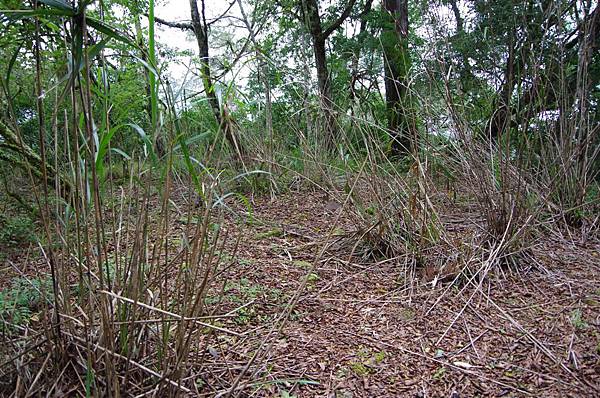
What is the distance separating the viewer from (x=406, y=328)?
142cm

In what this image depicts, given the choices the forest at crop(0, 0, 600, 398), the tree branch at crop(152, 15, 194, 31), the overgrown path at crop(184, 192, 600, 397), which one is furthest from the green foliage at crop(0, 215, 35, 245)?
the tree branch at crop(152, 15, 194, 31)

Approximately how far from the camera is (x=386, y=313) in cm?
151

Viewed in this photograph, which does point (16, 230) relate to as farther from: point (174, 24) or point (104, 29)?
point (174, 24)

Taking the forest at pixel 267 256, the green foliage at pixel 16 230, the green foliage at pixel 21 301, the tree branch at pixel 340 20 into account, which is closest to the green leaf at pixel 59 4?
the forest at pixel 267 256

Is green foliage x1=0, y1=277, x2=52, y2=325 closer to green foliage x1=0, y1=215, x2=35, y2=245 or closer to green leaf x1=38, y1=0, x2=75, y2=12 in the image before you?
green foliage x1=0, y1=215, x2=35, y2=245

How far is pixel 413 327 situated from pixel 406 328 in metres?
0.03

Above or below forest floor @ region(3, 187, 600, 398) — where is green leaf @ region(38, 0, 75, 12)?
above

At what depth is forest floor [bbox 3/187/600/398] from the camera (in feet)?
3.70

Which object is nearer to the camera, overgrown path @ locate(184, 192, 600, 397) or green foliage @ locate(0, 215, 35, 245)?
overgrown path @ locate(184, 192, 600, 397)

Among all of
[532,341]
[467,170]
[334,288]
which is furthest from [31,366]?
[467,170]

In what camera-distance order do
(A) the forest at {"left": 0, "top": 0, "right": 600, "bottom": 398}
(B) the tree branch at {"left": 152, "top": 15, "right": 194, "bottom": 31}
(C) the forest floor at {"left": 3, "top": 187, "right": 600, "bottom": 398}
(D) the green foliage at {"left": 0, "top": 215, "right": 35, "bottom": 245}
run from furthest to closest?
1. (B) the tree branch at {"left": 152, "top": 15, "right": 194, "bottom": 31}
2. (D) the green foliage at {"left": 0, "top": 215, "right": 35, "bottom": 245}
3. (C) the forest floor at {"left": 3, "top": 187, "right": 600, "bottom": 398}
4. (A) the forest at {"left": 0, "top": 0, "right": 600, "bottom": 398}

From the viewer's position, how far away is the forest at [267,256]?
87cm

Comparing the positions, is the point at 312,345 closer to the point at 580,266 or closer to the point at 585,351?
the point at 585,351

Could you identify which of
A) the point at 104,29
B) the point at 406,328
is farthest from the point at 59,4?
the point at 406,328
